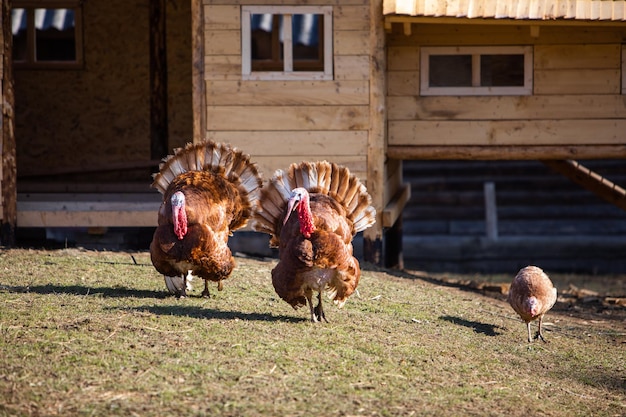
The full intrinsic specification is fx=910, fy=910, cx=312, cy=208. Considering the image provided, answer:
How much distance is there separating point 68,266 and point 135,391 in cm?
464

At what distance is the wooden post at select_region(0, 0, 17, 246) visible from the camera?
12273 millimetres

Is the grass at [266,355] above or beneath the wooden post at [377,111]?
beneath

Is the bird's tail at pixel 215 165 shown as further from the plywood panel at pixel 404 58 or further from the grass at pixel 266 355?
the plywood panel at pixel 404 58

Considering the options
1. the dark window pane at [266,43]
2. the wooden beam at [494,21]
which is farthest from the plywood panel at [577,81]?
the dark window pane at [266,43]

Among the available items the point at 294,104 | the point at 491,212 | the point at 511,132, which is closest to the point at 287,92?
the point at 294,104

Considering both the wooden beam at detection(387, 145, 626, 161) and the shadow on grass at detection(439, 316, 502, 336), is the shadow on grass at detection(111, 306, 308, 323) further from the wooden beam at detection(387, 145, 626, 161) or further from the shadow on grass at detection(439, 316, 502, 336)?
the wooden beam at detection(387, 145, 626, 161)

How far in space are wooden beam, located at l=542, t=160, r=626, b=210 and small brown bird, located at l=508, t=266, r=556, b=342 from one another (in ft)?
15.9

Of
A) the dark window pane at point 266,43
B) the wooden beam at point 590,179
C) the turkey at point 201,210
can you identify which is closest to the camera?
the turkey at point 201,210

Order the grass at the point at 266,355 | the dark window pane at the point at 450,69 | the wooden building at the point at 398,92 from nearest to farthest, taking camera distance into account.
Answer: the grass at the point at 266,355, the wooden building at the point at 398,92, the dark window pane at the point at 450,69

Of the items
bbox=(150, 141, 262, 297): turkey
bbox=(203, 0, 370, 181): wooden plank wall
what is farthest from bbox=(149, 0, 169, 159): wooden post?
bbox=(150, 141, 262, 297): turkey

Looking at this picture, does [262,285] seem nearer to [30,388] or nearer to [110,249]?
[110,249]

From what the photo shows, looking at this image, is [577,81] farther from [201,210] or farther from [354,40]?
[201,210]

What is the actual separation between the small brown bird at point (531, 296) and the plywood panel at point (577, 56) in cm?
449

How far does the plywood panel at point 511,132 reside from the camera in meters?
13.1
